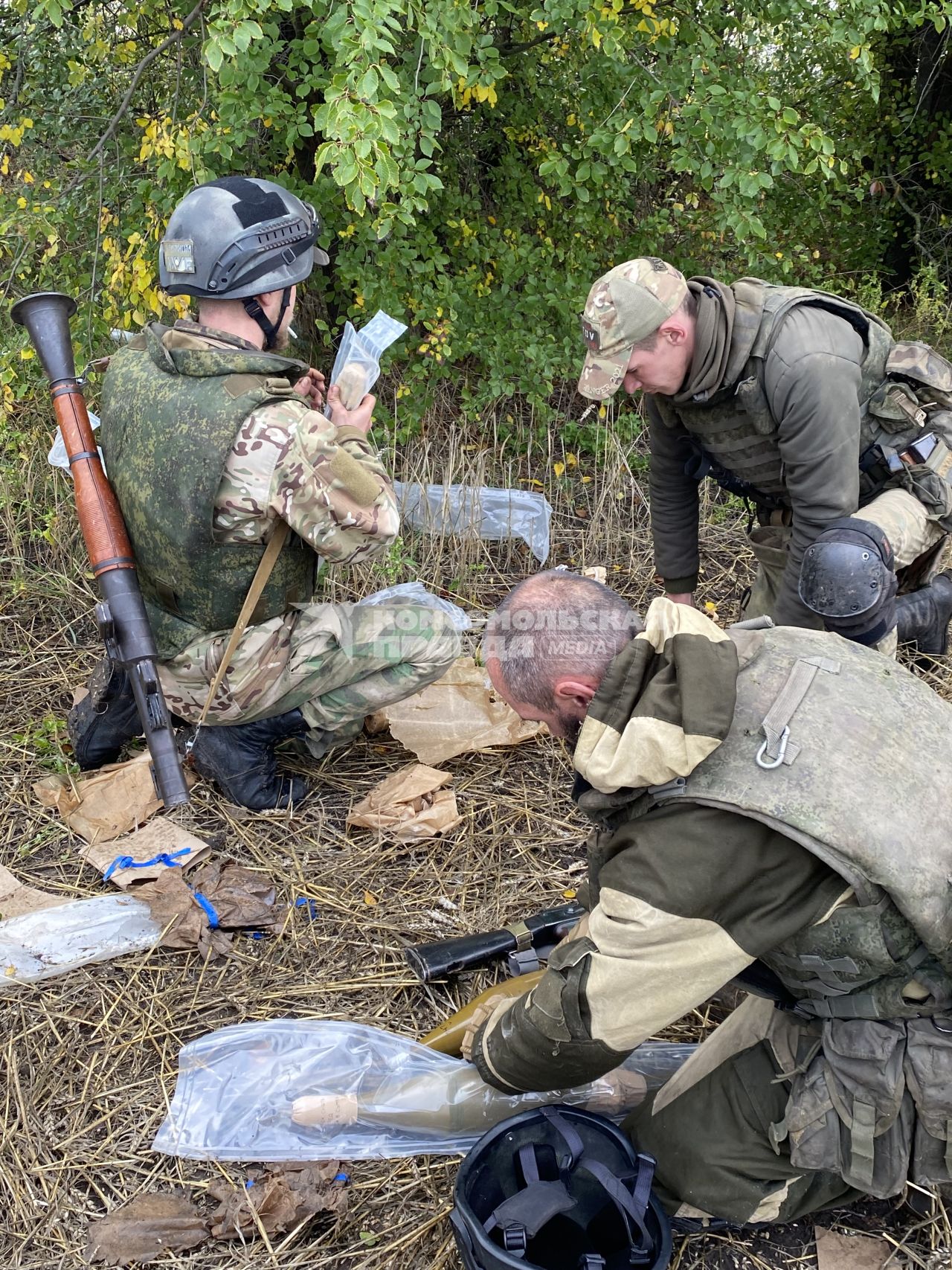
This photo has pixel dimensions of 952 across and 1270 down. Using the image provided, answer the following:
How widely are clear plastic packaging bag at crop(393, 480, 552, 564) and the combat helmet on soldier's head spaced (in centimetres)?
170

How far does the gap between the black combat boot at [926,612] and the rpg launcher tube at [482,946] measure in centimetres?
197

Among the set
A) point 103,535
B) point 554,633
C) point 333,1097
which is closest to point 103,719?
point 103,535

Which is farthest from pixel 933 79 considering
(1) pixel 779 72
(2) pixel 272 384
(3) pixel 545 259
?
(2) pixel 272 384

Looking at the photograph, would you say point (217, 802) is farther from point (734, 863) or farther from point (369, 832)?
point (734, 863)

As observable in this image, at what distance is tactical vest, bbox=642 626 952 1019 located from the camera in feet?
6.22

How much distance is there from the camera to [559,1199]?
2.04 m

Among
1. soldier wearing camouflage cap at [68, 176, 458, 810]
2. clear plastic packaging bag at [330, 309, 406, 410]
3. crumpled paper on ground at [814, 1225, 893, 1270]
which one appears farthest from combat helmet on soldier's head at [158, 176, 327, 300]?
crumpled paper on ground at [814, 1225, 893, 1270]

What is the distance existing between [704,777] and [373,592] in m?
2.98

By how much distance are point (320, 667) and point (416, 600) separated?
687mm

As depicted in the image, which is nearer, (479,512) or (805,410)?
(805,410)

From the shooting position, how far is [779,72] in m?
6.27

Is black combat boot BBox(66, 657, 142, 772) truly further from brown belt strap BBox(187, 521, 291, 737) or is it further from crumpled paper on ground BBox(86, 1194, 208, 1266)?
crumpled paper on ground BBox(86, 1194, 208, 1266)

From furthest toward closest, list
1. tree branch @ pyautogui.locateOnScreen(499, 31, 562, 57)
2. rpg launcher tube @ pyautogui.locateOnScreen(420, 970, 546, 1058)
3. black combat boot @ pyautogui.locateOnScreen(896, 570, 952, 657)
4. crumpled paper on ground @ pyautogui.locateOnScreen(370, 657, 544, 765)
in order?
tree branch @ pyautogui.locateOnScreen(499, 31, 562, 57)
black combat boot @ pyautogui.locateOnScreen(896, 570, 952, 657)
crumpled paper on ground @ pyautogui.locateOnScreen(370, 657, 544, 765)
rpg launcher tube @ pyautogui.locateOnScreen(420, 970, 546, 1058)

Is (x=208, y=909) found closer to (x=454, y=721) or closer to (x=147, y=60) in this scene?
(x=454, y=721)
